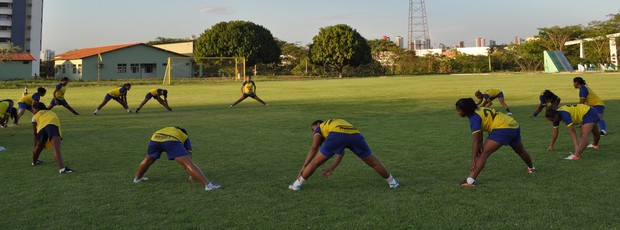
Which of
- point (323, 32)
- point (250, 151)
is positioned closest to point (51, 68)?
point (323, 32)

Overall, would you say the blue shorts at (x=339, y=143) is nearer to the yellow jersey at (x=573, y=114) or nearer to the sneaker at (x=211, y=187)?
the sneaker at (x=211, y=187)

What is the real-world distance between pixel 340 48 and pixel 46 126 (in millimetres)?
61943

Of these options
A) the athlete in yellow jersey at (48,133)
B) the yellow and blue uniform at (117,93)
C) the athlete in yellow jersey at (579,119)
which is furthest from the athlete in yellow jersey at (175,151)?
the yellow and blue uniform at (117,93)

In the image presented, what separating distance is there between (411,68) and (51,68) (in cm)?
5622

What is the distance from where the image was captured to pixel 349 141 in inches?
258

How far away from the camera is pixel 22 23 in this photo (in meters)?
81.8

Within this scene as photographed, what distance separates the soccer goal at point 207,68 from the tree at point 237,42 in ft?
9.45

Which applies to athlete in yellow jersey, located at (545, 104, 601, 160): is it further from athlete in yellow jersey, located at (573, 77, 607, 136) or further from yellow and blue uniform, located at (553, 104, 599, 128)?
athlete in yellow jersey, located at (573, 77, 607, 136)

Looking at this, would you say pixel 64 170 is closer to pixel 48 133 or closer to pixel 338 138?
pixel 48 133

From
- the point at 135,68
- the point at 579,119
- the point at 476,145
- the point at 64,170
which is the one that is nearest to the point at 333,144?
the point at 476,145

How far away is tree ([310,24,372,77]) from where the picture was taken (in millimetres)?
68625

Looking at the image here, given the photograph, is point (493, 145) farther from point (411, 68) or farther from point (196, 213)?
point (411, 68)

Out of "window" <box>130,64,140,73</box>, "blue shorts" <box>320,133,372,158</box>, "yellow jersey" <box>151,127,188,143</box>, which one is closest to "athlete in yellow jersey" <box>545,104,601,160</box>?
"blue shorts" <box>320,133,372,158</box>

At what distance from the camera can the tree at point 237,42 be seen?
69.1m
